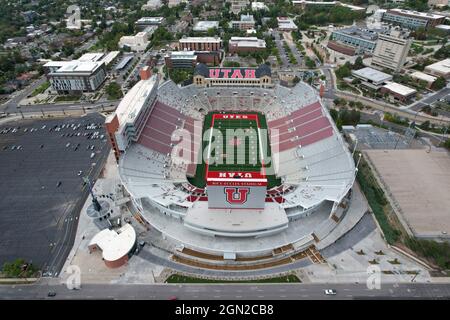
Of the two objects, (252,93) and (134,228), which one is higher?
(252,93)

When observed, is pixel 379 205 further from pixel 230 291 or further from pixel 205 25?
pixel 205 25

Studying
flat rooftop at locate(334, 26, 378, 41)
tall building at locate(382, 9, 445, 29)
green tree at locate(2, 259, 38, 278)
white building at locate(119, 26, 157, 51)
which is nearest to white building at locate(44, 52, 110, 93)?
white building at locate(119, 26, 157, 51)

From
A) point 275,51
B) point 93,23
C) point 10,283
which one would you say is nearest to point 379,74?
point 275,51

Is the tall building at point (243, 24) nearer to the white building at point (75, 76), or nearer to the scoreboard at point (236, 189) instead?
the white building at point (75, 76)

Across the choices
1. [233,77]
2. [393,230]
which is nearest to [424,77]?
[233,77]

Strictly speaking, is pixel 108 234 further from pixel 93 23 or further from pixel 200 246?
pixel 93 23

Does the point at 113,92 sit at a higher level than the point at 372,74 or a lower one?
lower

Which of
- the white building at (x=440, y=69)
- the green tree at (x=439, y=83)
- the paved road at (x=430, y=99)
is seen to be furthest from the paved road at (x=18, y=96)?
the white building at (x=440, y=69)
